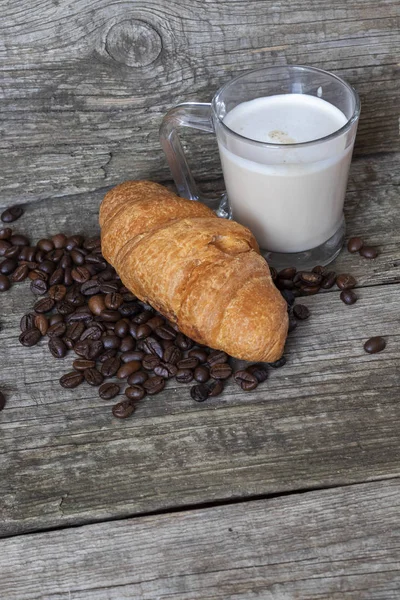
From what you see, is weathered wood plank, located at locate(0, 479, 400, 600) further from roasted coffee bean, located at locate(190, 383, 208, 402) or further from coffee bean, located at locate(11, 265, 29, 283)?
coffee bean, located at locate(11, 265, 29, 283)

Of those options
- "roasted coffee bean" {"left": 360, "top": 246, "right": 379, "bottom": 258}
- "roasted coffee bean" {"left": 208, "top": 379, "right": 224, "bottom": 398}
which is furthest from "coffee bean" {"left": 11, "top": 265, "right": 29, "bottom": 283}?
"roasted coffee bean" {"left": 360, "top": 246, "right": 379, "bottom": 258}

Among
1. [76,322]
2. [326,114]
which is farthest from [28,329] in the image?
[326,114]

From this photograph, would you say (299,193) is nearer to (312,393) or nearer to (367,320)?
(367,320)

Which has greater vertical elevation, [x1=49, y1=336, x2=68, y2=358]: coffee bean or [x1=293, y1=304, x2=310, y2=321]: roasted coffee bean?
[x1=49, y1=336, x2=68, y2=358]: coffee bean

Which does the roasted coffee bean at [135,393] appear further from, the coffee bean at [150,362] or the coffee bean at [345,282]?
the coffee bean at [345,282]

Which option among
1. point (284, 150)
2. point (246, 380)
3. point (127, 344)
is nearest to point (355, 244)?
point (284, 150)

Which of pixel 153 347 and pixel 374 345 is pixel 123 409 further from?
pixel 374 345

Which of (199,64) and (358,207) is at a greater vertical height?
(199,64)
